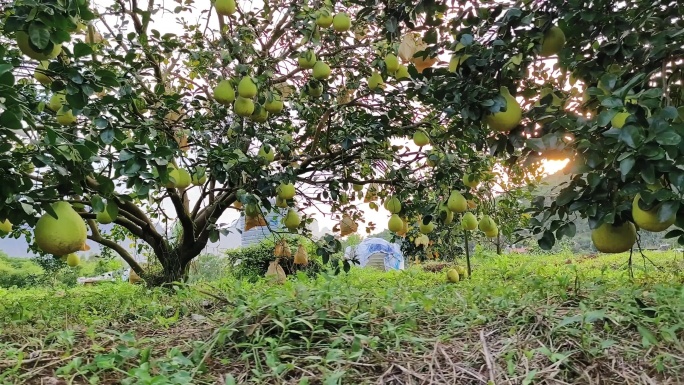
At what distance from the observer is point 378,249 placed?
12.8 m

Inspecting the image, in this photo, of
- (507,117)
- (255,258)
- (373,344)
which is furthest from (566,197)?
(255,258)

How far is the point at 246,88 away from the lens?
2.63 meters

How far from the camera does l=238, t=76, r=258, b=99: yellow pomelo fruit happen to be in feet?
8.64

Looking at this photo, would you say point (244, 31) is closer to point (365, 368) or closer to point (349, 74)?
point (349, 74)

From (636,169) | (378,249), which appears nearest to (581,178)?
(636,169)

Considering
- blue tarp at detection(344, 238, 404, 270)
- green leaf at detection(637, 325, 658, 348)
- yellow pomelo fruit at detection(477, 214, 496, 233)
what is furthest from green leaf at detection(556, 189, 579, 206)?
blue tarp at detection(344, 238, 404, 270)

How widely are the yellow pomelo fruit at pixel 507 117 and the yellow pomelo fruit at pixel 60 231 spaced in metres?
1.50

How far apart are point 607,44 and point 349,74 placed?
2.50m

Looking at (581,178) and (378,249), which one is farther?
(378,249)

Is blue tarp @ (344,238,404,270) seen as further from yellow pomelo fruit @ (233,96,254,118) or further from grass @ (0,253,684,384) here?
grass @ (0,253,684,384)

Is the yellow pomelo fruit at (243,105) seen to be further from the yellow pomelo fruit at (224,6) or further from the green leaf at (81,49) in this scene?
the green leaf at (81,49)

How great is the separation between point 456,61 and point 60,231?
152cm

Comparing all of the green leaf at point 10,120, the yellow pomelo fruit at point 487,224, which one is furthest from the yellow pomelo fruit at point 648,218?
the yellow pomelo fruit at point 487,224

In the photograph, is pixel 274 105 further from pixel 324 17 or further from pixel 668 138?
pixel 668 138
